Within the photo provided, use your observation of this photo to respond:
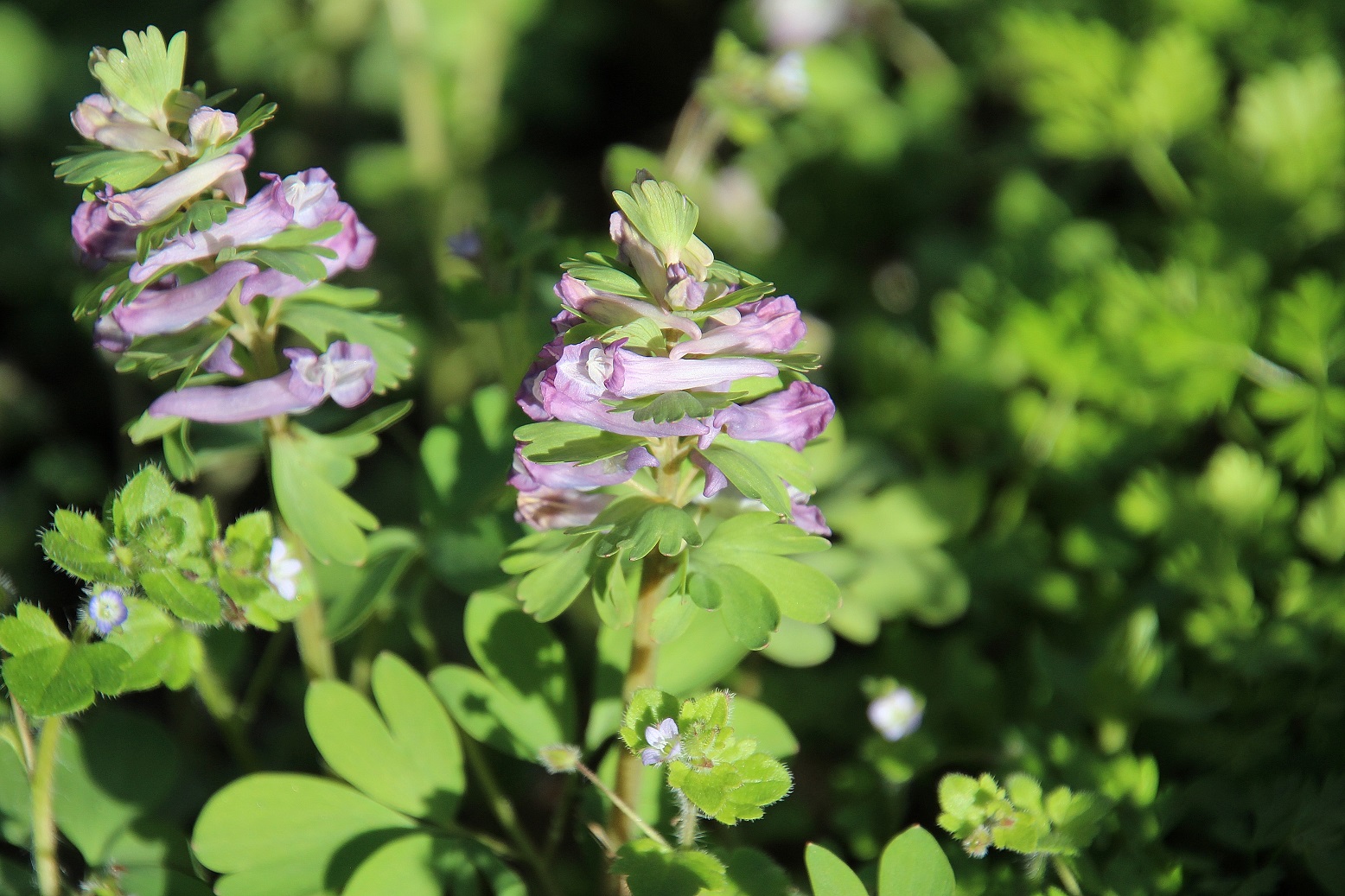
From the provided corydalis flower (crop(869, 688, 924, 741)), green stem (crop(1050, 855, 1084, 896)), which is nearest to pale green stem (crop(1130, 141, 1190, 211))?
corydalis flower (crop(869, 688, 924, 741))

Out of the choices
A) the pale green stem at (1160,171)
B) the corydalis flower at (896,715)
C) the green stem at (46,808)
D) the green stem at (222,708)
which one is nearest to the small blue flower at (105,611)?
the green stem at (46,808)

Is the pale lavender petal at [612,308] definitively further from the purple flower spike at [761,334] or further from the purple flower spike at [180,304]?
the purple flower spike at [180,304]

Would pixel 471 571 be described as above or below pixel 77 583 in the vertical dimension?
above

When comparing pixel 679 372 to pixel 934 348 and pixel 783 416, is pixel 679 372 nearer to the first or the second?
pixel 783 416

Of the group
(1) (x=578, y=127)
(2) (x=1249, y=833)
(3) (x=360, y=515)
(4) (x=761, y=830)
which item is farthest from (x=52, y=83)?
(2) (x=1249, y=833)

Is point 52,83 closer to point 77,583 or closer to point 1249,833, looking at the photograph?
point 77,583

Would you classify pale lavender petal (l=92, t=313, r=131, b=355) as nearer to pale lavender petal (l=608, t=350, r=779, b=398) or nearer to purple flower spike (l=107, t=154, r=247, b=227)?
purple flower spike (l=107, t=154, r=247, b=227)

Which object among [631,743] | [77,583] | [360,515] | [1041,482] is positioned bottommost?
[77,583]
